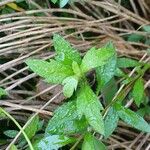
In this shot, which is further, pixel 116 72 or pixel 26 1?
pixel 26 1

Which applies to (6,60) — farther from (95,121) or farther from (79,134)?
(95,121)

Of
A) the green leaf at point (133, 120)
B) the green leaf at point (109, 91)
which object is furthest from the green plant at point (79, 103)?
the green leaf at point (109, 91)

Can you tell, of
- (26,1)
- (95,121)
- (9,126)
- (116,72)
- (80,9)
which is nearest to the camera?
(95,121)

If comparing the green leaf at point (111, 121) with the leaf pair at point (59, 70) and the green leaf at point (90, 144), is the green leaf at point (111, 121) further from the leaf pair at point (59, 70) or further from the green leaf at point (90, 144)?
the leaf pair at point (59, 70)

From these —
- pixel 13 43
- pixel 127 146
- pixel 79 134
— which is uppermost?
pixel 13 43

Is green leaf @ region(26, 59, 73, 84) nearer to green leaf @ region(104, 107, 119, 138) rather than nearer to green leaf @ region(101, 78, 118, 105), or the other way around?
green leaf @ region(104, 107, 119, 138)

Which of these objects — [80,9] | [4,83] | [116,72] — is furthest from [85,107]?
[80,9]

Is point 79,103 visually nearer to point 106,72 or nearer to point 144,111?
point 106,72

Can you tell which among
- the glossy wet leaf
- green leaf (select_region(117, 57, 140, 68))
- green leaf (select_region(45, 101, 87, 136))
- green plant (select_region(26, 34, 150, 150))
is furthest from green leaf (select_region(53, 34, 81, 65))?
the glossy wet leaf
